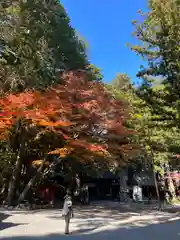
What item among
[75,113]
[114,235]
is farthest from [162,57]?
[114,235]

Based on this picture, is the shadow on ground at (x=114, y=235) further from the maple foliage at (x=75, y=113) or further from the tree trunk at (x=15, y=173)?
the tree trunk at (x=15, y=173)

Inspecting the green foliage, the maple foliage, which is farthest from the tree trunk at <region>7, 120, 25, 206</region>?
the green foliage

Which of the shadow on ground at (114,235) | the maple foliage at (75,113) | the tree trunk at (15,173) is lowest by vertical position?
the shadow on ground at (114,235)

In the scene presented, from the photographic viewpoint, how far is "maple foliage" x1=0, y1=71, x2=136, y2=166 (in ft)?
56.0

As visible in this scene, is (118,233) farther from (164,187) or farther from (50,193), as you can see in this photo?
(164,187)

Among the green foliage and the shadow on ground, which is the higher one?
the green foliage

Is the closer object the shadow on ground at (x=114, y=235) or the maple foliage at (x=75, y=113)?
the shadow on ground at (x=114, y=235)

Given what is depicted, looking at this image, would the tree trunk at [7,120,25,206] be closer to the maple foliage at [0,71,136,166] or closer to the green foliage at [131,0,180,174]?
the maple foliage at [0,71,136,166]

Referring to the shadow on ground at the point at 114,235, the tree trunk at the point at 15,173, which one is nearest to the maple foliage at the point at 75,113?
the tree trunk at the point at 15,173

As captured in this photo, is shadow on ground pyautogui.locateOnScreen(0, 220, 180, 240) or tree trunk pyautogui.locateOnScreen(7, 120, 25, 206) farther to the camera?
tree trunk pyautogui.locateOnScreen(7, 120, 25, 206)

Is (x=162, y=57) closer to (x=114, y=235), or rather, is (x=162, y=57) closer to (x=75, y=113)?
(x=75, y=113)

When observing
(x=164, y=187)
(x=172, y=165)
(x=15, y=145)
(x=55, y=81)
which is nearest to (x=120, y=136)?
(x=55, y=81)

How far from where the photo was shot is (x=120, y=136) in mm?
21484

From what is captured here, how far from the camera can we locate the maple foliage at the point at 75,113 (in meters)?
17.1
